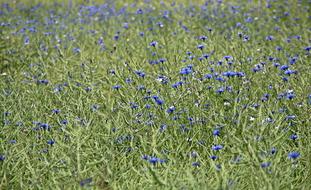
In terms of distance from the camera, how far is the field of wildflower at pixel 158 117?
3.06 m

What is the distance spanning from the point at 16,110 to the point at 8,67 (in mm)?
1720

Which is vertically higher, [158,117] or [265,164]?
[265,164]

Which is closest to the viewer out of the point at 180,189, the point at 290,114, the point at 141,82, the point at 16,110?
the point at 180,189

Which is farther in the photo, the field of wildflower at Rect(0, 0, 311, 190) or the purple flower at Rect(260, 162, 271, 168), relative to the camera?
the field of wildflower at Rect(0, 0, 311, 190)

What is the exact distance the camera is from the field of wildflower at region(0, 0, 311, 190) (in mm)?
3059

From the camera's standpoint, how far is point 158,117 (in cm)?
370

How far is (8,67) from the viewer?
5.63 metres

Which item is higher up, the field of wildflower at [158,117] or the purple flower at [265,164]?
the purple flower at [265,164]

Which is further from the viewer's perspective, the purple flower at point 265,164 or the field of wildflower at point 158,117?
the field of wildflower at point 158,117

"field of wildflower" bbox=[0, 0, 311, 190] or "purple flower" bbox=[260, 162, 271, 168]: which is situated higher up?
"purple flower" bbox=[260, 162, 271, 168]

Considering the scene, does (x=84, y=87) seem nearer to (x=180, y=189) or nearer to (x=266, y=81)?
(x=266, y=81)

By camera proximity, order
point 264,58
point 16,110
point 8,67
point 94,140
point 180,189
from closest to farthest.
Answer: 1. point 180,189
2. point 94,140
3. point 16,110
4. point 264,58
5. point 8,67

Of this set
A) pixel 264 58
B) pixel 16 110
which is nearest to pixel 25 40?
pixel 16 110

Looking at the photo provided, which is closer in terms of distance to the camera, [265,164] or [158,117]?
[265,164]
